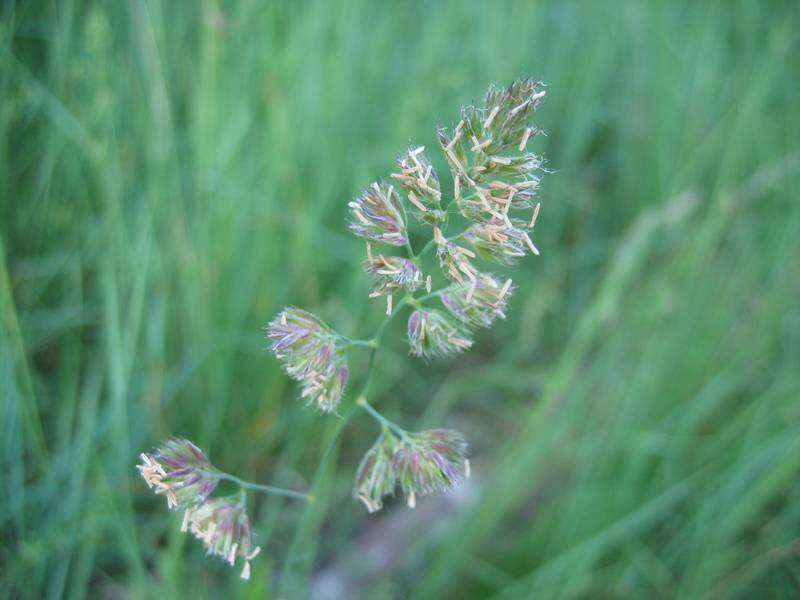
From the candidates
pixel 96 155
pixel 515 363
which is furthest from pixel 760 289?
pixel 96 155

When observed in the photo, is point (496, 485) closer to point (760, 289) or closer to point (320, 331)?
A: point (320, 331)

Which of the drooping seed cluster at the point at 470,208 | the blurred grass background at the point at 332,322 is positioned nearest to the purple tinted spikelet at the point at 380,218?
the drooping seed cluster at the point at 470,208

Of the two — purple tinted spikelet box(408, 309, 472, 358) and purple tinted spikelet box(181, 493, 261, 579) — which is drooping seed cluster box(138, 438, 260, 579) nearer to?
purple tinted spikelet box(181, 493, 261, 579)

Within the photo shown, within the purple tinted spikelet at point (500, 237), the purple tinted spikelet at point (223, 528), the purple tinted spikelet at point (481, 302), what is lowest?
the purple tinted spikelet at point (223, 528)

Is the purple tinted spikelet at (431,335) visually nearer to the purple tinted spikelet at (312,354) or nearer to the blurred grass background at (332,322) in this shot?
the purple tinted spikelet at (312,354)

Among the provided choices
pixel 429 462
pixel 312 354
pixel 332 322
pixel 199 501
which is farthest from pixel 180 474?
pixel 332 322
